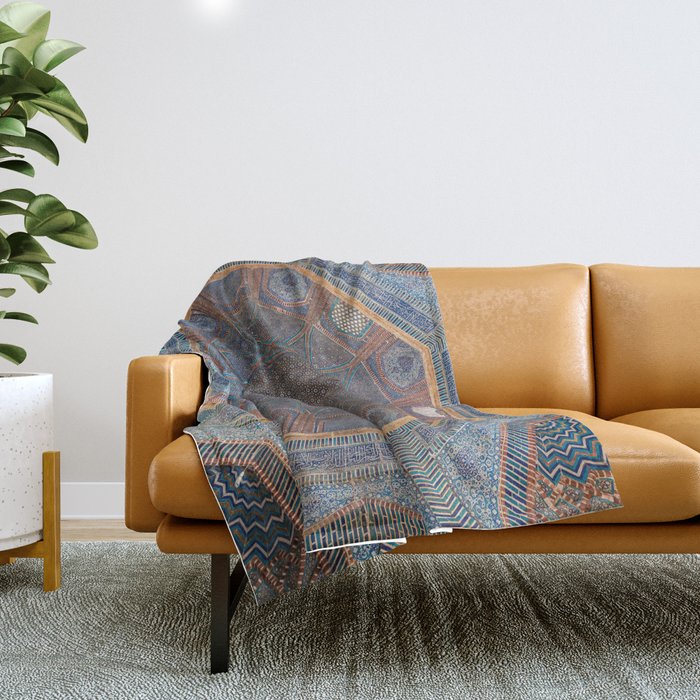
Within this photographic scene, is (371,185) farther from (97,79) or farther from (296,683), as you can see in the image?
(296,683)

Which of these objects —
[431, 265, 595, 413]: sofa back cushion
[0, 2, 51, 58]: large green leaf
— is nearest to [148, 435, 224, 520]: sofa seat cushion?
[431, 265, 595, 413]: sofa back cushion

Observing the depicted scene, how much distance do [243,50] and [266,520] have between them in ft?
6.57

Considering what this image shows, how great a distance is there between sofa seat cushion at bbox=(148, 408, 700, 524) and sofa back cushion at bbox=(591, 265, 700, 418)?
677 millimetres

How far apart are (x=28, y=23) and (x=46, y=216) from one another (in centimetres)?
48

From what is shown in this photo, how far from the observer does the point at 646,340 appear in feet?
6.42

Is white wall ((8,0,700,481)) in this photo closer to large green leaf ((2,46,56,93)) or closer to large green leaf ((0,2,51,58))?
large green leaf ((0,2,51,58))

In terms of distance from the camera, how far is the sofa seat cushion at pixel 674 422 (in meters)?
1.50

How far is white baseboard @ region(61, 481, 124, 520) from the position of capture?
8.71 feet

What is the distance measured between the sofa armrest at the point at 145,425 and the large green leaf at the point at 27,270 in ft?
2.01

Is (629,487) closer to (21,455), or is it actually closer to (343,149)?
(21,455)

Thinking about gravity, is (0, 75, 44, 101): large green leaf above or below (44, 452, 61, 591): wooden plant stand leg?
above

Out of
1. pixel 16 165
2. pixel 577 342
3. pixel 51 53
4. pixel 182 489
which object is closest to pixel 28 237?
pixel 16 165

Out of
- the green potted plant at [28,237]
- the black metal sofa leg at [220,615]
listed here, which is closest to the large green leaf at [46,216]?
the green potted plant at [28,237]

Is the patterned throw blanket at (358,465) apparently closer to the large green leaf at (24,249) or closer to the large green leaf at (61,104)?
the large green leaf at (24,249)
